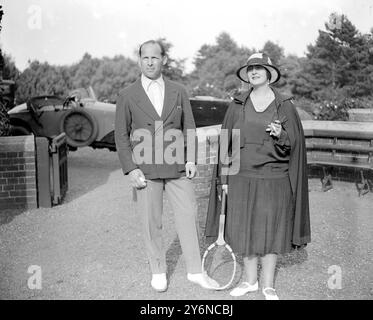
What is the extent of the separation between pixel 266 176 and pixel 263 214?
0.28 m

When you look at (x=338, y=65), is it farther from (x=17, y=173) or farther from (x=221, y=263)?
(x=221, y=263)

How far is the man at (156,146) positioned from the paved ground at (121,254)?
0.49 meters

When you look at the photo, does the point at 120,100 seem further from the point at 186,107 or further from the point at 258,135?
the point at 258,135

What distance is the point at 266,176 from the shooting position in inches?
153

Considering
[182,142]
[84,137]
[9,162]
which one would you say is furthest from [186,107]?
[84,137]

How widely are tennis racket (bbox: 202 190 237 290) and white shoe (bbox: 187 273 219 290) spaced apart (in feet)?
0.08

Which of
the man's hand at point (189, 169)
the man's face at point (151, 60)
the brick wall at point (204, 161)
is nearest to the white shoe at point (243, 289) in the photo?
the man's hand at point (189, 169)

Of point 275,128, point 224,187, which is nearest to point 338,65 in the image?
point 224,187

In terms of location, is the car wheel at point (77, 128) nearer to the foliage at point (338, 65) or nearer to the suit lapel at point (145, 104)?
the suit lapel at point (145, 104)

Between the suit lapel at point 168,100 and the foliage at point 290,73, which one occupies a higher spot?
the foliage at point 290,73

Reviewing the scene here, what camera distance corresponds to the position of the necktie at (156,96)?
4098mm

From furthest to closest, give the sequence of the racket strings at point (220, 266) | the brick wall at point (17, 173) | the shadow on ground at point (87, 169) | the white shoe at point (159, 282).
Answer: the shadow on ground at point (87, 169)
the brick wall at point (17, 173)
the racket strings at point (220, 266)
the white shoe at point (159, 282)

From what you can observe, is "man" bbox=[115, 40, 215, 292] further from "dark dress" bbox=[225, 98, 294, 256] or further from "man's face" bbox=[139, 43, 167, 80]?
"dark dress" bbox=[225, 98, 294, 256]

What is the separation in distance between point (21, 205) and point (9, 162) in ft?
2.06
